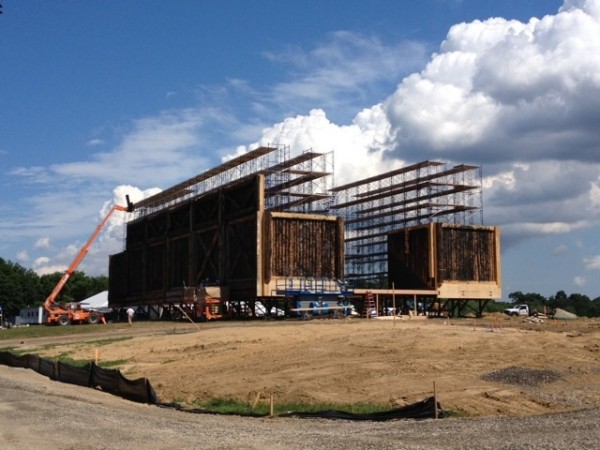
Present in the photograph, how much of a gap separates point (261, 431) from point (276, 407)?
3834 millimetres

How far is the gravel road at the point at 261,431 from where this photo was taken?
1505 centimetres

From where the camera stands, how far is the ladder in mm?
54359

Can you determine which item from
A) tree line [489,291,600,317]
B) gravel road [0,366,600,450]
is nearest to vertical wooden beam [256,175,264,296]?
gravel road [0,366,600,450]

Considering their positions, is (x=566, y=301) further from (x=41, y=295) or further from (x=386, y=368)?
(x=386, y=368)

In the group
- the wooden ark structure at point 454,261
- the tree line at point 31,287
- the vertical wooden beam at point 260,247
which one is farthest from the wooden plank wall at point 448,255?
the tree line at point 31,287

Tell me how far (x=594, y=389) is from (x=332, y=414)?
730cm

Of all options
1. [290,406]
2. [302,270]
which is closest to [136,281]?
→ [302,270]

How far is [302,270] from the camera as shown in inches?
2319

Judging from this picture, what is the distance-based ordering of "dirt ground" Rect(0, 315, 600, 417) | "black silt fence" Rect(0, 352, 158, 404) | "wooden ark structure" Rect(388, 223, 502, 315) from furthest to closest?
"wooden ark structure" Rect(388, 223, 502, 315) < "black silt fence" Rect(0, 352, 158, 404) < "dirt ground" Rect(0, 315, 600, 417)

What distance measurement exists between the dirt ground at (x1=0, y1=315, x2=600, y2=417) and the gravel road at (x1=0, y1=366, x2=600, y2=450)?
2.26 meters

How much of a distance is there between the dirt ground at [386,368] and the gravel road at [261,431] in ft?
7.41

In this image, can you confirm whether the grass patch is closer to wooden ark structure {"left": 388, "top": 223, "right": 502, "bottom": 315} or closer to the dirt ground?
the dirt ground

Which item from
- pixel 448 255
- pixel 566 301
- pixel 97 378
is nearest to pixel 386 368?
pixel 97 378

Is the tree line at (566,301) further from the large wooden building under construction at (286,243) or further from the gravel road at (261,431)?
the gravel road at (261,431)
